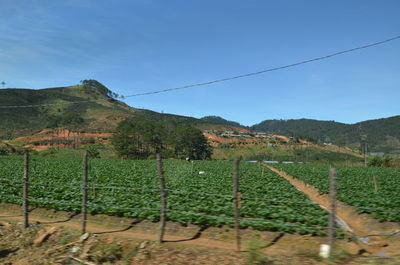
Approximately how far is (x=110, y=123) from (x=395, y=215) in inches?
4681

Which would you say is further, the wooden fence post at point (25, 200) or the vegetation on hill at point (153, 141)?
the vegetation on hill at point (153, 141)

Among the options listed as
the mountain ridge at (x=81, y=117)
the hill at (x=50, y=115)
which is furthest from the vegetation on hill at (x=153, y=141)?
the hill at (x=50, y=115)

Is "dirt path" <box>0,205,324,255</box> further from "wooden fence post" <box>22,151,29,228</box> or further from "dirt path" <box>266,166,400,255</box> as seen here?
"dirt path" <box>266,166,400,255</box>

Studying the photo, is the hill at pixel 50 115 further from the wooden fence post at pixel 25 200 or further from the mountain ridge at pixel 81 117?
the wooden fence post at pixel 25 200

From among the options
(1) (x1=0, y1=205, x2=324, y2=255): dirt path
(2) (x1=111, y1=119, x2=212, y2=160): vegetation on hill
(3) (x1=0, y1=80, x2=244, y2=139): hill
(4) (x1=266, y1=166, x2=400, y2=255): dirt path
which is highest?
(3) (x1=0, y1=80, x2=244, y2=139): hill

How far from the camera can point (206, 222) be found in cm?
843

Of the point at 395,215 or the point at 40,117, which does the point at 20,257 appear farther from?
the point at 40,117

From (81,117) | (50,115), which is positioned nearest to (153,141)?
(81,117)

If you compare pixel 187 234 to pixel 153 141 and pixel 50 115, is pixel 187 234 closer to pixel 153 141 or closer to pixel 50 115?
pixel 153 141

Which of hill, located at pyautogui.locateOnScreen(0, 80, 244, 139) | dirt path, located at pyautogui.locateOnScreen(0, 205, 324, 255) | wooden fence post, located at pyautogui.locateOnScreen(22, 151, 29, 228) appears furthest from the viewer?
hill, located at pyautogui.locateOnScreen(0, 80, 244, 139)

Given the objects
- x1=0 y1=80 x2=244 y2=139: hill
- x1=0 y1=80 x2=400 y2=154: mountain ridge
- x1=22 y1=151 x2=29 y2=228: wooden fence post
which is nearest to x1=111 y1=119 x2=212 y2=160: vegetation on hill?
x1=0 y1=80 x2=400 y2=154: mountain ridge

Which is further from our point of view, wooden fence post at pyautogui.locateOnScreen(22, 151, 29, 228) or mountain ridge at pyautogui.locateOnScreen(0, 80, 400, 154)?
mountain ridge at pyautogui.locateOnScreen(0, 80, 400, 154)

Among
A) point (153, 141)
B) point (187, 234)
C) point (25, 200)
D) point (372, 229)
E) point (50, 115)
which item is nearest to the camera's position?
point (187, 234)

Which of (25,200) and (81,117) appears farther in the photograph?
(81,117)
